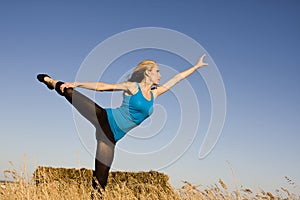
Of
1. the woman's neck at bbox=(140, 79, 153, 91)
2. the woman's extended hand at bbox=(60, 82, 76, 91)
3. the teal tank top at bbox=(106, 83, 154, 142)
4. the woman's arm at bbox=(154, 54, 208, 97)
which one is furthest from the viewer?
the woman's arm at bbox=(154, 54, 208, 97)

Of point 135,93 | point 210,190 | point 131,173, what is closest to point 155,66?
point 135,93

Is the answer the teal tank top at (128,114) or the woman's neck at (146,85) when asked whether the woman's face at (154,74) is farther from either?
the teal tank top at (128,114)

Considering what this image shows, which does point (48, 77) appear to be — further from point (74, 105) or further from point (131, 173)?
point (131, 173)

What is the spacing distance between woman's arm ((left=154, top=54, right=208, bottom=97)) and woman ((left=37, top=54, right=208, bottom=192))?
16 centimetres

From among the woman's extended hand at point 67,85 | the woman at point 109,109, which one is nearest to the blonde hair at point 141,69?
the woman at point 109,109

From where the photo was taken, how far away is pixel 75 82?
5410 millimetres

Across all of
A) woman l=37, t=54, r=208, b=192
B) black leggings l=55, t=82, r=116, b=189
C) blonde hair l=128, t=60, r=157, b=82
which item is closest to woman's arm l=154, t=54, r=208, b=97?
woman l=37, t=54, r=208, b=192

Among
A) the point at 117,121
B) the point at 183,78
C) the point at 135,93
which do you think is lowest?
the point at 117,121

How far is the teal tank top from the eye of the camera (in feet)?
18.1

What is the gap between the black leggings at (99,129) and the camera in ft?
17.5

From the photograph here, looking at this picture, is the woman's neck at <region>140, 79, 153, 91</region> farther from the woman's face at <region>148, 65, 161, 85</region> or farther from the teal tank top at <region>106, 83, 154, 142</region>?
the teal tank top at <region>106, 83, 154, 142</region>

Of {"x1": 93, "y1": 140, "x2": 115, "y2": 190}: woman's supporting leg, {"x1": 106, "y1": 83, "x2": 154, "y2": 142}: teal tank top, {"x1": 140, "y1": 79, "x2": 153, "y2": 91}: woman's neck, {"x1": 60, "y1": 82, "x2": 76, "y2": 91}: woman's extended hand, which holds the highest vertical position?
{"x1": 140, "y1": 79, "x2": 153, "y2": 91}: woman's neck

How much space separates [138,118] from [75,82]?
1.04 m

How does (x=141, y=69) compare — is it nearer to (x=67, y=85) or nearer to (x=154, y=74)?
(x=154, y=74)
